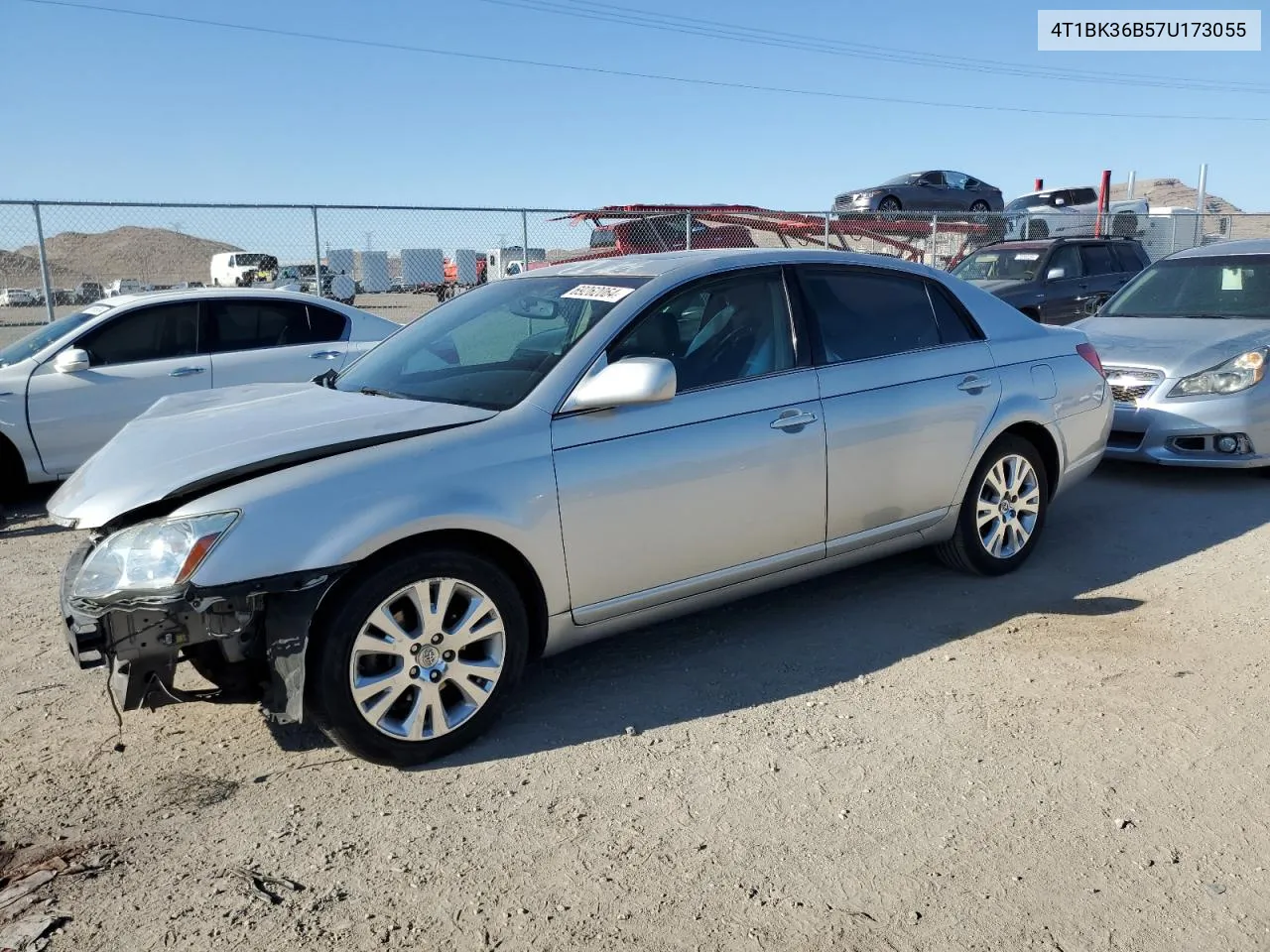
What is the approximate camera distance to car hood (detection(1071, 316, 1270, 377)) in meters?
7.12

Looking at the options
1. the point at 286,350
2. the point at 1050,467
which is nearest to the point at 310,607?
the point at 1050,467

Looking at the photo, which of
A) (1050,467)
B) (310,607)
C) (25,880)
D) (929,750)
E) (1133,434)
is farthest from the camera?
(1133,434)

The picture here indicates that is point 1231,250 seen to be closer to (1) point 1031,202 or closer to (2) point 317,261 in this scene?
(2) point 317,261

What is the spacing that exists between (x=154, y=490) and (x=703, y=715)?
198cm

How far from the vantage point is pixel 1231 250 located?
8.45 meters

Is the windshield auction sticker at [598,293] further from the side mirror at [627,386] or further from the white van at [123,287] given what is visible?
the white van at [123,287]

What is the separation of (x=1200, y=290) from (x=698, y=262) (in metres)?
5.87

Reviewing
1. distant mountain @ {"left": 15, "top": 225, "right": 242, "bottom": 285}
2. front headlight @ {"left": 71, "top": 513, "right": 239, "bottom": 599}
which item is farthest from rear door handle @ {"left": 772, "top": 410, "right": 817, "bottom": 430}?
distant mountain @ {"left": 15, "top": 225, "right": 242, "bottom": 285}

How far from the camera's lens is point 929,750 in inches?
136

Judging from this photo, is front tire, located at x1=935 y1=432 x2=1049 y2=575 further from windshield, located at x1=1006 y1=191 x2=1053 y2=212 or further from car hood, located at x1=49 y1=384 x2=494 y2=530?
windshield, located at x1=1006 y1=191 x2=1053 y2=212

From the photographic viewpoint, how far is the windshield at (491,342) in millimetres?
3922

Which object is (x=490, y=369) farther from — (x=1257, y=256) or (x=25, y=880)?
(x=1257, y=256)

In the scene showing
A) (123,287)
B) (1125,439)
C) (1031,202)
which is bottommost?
(1125,439)

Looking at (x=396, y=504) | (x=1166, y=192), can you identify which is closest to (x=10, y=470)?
(x=396, y=504)
